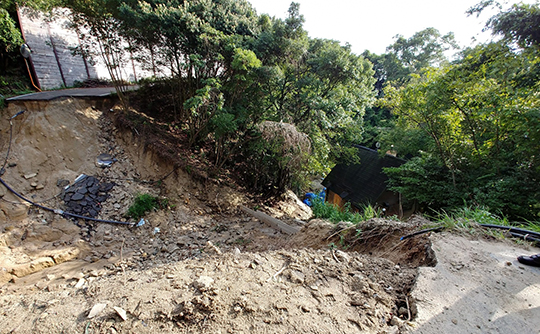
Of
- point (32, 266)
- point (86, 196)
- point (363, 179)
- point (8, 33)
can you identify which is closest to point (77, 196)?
point (86, 196)

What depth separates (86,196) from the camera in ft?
19.9

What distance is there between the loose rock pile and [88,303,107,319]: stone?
474cm

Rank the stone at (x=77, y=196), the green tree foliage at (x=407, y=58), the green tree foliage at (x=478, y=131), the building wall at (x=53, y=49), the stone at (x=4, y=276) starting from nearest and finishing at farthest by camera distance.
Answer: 1. the stone at (x=4, y=276)
2. the green tree foliage at (x=478, y=131)
3. the stone at (x=77, y=196)
4. the building wall at (x=53, y=49)
5. the green tree foliage at (x=407, y=58)

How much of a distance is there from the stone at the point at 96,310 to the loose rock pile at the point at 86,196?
4738 mm

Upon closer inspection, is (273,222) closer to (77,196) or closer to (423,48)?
(77,196)

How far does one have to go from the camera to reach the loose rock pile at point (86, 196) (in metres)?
5.76

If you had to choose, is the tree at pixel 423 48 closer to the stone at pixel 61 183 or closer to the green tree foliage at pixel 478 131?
the green tree foliage at pixel 478 131

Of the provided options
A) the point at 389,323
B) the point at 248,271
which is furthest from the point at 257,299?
the point at 389,323

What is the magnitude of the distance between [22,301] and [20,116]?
7084 mm

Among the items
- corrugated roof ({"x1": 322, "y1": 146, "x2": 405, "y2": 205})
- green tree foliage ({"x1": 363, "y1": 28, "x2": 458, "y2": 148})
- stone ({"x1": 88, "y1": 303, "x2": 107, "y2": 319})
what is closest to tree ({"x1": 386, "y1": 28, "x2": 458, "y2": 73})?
green tree foliage ({"x1": 363, "y1": 28, "x2": 458, "y2": 148})

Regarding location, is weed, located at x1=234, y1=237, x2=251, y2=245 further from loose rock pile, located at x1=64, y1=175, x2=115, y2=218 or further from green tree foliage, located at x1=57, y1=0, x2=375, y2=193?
loose rock pile, located at x1=64, y1=175, x2=115, y2=218

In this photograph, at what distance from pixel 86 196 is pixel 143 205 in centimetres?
150

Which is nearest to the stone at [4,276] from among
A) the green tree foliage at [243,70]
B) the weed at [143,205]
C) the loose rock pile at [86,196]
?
the loose rock pile at [86,196]

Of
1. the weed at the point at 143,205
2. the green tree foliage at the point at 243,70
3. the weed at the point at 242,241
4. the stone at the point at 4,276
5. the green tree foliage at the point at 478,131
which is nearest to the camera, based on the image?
the stone at the point at 4,276
